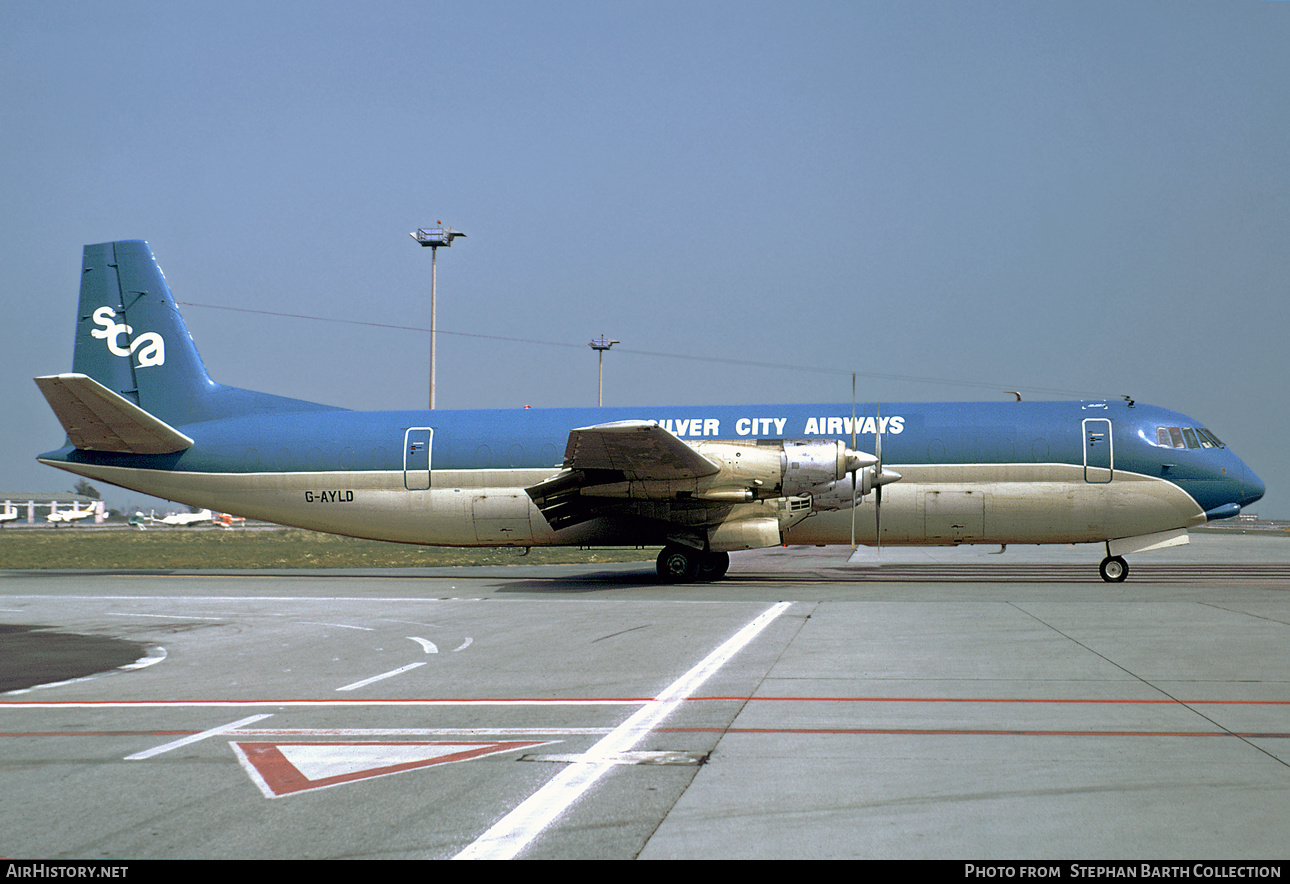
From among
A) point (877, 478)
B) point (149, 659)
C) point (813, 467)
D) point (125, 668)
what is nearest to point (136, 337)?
point (149, 659)

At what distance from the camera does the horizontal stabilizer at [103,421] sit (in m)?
25.1

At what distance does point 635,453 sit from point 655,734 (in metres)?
14.5

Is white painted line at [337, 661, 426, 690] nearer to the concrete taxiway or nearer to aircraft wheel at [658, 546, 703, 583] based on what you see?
the concrete taxiway

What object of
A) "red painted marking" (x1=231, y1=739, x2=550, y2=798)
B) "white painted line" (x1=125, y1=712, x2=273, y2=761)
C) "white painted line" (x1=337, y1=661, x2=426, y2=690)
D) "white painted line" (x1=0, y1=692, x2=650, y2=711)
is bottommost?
"white painted line" (x1=337, y1=661, x2=426, y2=690)

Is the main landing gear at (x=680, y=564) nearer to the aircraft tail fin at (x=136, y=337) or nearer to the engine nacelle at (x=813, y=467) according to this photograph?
the engine nacelle at (x=813, y=467)

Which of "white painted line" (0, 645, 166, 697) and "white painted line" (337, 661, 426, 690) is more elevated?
"white painted line" (337, 661, 426, 690)

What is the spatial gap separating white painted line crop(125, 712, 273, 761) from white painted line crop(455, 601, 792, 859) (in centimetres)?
302

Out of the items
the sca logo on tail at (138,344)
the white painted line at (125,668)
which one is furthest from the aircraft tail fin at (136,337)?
the white painted line at (125,668)

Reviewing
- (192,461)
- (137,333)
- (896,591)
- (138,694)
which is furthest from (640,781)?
(137,333)

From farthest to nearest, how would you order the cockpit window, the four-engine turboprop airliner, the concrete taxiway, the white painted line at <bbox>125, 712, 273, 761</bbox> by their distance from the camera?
the cockpit window → the four-engine turboprop airliner → the white painted line at <bbox>125, 712, 273, 761</bbox> → the concrete taxiway

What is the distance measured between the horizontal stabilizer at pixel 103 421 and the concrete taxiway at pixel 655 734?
10.7 metres

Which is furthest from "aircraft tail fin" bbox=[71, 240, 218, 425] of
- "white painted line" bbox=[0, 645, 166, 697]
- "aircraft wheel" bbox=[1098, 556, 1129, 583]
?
"aircraft wheel" bbox=[1098, 556, 1129, 583]

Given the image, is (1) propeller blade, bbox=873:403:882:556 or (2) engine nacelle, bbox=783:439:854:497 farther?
(1) propeller blade, bbox=873:403:882:556

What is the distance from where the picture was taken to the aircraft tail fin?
2775cm
